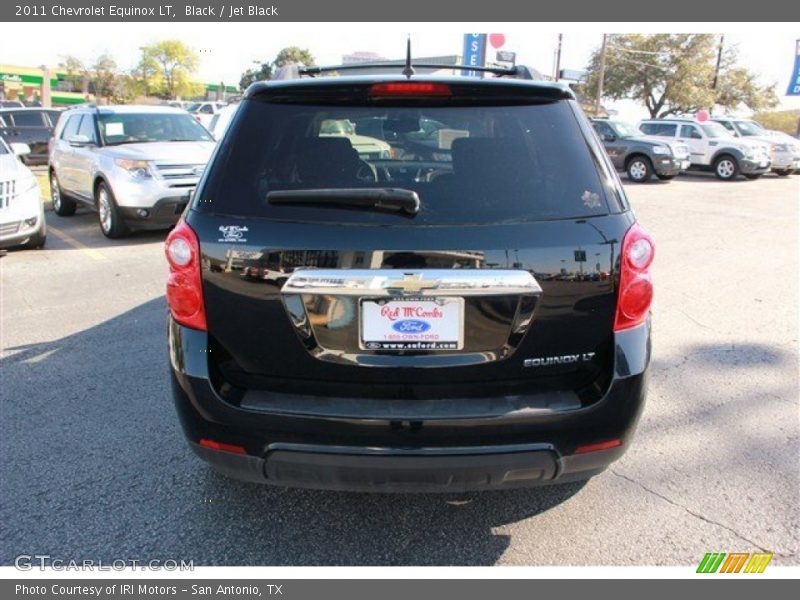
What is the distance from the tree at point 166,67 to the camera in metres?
60.8

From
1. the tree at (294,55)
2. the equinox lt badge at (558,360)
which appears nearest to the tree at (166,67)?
the tree at (294,55)

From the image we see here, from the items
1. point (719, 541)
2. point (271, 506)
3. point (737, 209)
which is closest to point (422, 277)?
point (271, 506)

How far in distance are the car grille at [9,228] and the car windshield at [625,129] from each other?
17159mm

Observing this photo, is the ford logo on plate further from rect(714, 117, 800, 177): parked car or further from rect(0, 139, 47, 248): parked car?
rect(714, 117, 800, 177): parked car

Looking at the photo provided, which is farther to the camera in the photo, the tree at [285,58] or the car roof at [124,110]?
the tree at [285,58]

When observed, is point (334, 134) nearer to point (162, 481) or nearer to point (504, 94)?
point (504, 94)

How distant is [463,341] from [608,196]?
779 millimetres

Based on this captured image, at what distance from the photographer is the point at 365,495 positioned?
9.42 ft

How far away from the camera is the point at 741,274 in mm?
7164

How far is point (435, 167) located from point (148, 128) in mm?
8484

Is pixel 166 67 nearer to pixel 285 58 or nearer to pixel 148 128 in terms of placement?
pixel 285 58

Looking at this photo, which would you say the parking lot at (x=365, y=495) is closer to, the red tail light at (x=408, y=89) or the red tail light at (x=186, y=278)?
the red tail light at (x=186, y=278)

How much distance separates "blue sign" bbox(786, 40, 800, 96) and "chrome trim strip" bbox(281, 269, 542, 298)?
33.3 meters
